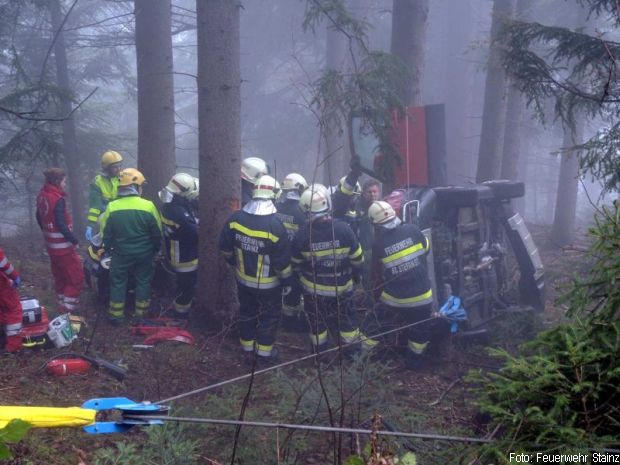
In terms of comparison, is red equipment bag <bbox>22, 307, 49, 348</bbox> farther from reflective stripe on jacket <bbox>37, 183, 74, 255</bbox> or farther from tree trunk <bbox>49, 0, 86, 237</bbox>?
tree trunk <bbox>49, 0, 86, 237</bbox>

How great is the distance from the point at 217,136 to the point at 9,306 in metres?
3.10

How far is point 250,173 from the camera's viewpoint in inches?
317

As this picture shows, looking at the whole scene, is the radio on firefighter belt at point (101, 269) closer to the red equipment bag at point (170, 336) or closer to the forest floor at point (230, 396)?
the forest floor at point (230, 396)

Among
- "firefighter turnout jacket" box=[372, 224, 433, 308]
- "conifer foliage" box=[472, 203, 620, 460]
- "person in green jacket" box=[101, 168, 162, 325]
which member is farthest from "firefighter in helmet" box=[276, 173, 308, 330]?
"conifer foliage" box=[472, 203, 620, 460]

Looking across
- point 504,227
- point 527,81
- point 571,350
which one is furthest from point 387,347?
point 571,350

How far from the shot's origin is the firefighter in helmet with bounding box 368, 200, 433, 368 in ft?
21.6

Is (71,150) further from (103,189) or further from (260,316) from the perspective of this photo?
(260,316)

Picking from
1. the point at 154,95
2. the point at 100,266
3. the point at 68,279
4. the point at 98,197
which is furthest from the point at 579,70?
the point at 68,279

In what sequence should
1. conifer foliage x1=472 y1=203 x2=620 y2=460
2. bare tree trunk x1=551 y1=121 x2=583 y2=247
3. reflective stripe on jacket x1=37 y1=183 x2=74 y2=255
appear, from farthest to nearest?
bare tree trunk x1=551 y1=121 x2=583 y2=247 → reflective stripe on jacket x1=37 y1=183 x2=74 y2=255 → conifer foliage x1=472 y1=203 x2=620 y2=460

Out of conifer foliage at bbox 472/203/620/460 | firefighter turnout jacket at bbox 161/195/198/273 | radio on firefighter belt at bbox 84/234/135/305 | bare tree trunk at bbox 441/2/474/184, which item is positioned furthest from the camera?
bare tree trunk at bbox 441/2/474/184

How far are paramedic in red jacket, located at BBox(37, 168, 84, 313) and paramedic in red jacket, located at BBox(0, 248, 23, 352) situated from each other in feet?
5.11

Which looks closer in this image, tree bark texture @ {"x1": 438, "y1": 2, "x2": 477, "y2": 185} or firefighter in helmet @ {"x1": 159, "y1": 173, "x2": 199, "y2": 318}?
firefighter in helmet @ {"x1": 159, "y1": 173, "x2": 199, "y2": 318}

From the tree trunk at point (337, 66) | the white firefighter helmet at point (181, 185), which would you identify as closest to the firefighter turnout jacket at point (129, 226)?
the white firefighter helmet at point (181, 185)

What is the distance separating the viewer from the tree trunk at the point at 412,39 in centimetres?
937
